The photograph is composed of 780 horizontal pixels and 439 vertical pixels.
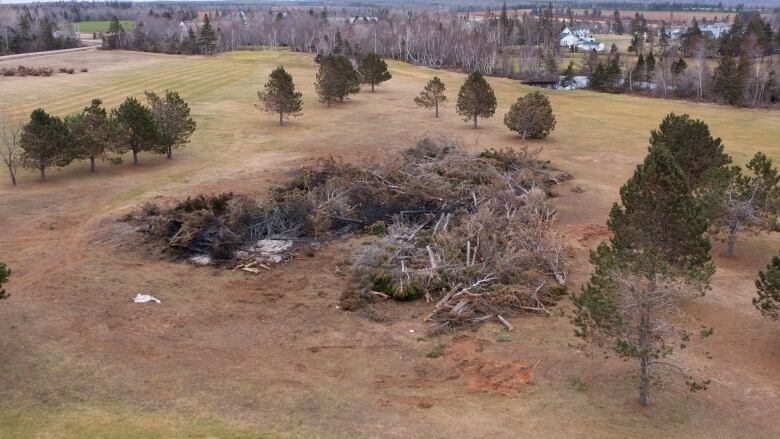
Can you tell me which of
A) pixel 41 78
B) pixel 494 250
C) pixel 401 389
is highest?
pixel 41 78

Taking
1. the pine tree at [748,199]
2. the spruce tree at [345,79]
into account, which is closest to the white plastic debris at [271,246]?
the pine tree at [748,199]

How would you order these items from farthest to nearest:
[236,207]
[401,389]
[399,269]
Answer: [236,207] < [399,269] < [401,389]

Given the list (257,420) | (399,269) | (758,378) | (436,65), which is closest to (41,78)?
(436,65)

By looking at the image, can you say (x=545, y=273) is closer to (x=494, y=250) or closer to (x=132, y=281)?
(x=494, y=250)

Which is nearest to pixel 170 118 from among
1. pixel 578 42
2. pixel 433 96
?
pixel 433 96

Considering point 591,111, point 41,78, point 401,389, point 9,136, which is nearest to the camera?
point 401,389

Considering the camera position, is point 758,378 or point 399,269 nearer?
point 758,378
